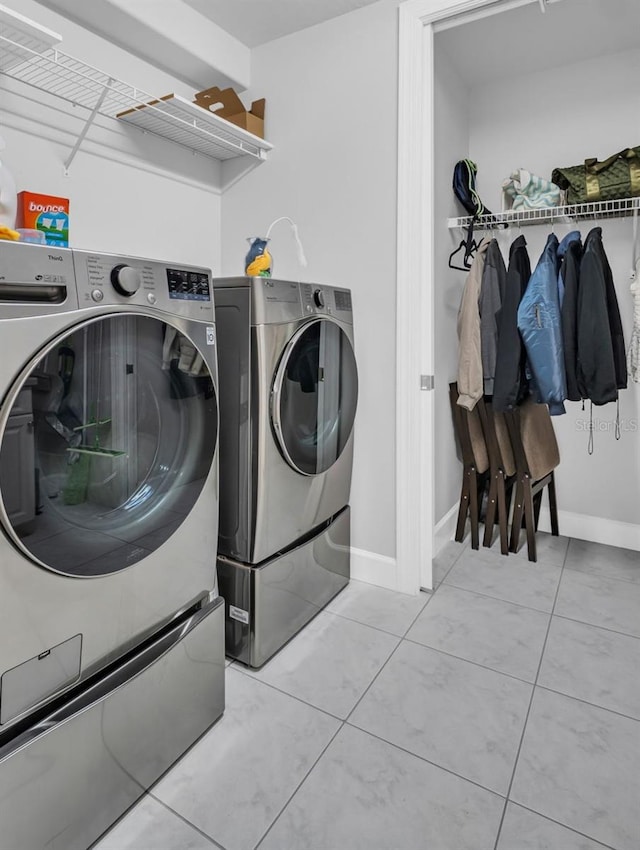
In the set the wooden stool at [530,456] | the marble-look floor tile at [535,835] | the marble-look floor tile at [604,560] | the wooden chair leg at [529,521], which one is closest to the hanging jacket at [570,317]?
the wooden stool at [530,456]

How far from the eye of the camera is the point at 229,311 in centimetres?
164

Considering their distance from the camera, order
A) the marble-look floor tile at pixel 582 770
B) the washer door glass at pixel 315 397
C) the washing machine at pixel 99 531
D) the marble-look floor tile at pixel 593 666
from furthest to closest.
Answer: the washer door glass at pixel 315 397, the marble-look floor tile at pixel 593 666, the marble-look floor tile at pixel 582 770, the washing machine at pixel 99 531

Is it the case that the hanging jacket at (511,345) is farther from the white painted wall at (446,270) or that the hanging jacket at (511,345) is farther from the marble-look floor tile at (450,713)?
the marble-look floor tile at (450,713)

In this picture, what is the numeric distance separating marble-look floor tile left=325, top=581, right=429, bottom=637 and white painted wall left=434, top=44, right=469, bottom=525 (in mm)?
559

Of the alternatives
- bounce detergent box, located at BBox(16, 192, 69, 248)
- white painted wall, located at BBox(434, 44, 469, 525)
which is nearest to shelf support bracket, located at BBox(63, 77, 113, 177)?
bounce detergent box, located at BBox(16, 192, 69, 248)

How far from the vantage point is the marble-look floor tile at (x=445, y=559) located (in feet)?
7.87

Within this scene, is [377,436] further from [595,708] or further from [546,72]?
[546,72]

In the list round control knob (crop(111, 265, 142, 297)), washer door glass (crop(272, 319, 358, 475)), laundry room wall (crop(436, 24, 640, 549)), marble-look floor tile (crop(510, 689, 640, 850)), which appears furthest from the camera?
laundry room wall (crop(436, 24, 640, 549))

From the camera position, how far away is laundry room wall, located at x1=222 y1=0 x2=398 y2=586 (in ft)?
7.00

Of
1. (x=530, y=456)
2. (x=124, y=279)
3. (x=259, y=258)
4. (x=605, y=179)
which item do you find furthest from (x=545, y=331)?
(x=124, y=279)

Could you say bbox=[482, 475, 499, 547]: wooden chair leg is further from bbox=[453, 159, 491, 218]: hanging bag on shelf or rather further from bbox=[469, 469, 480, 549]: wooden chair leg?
bbox=[453, 159, 491, 218]: hanging bag on shelf

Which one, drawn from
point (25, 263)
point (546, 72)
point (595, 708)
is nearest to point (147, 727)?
point (25, 263)

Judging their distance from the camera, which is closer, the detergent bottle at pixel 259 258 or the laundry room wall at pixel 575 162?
the detergent bottle at pixel 259 258

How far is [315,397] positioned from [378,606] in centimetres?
91
